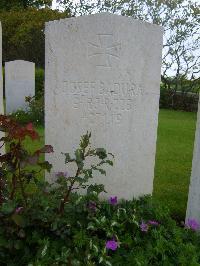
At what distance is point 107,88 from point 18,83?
23.9 ft

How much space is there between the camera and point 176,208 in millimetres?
4191

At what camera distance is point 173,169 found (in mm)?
5949

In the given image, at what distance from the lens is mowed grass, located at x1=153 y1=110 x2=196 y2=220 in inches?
175

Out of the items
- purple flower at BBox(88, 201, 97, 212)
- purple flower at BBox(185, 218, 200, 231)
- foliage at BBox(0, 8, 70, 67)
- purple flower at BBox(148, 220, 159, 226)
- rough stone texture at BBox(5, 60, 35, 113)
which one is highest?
foliage at BBox(0, 8, 70, 67)

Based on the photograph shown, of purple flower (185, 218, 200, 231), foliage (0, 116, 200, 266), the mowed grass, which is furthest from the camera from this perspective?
the mowed grass

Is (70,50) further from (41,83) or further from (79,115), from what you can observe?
(41,83)

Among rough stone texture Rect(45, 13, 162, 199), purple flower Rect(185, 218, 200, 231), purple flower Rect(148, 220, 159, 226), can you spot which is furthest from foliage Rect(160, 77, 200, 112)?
purple flower Rect(148, 220, 159, 226)

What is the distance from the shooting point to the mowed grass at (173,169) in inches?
175

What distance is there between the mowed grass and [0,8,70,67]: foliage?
12.0 m

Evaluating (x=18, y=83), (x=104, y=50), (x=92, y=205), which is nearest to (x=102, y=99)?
(x=104, y=50)

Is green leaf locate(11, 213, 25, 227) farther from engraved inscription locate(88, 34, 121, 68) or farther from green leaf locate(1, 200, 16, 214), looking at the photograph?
engraved inscription locate(88, 34, 121, 68)

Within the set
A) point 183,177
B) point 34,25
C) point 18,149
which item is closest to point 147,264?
point 18,149

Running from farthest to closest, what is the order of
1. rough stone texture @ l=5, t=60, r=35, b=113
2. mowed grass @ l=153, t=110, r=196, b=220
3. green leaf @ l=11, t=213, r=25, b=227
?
rough stone texture @ l=5, t=60, r=35, b=113 < mowed grass @ l=153, t=110, r=196, b=220 < green leaf @ l=11, t=213, r=25, b=227

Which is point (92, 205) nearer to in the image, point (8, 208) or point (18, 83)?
point (8, 208)
